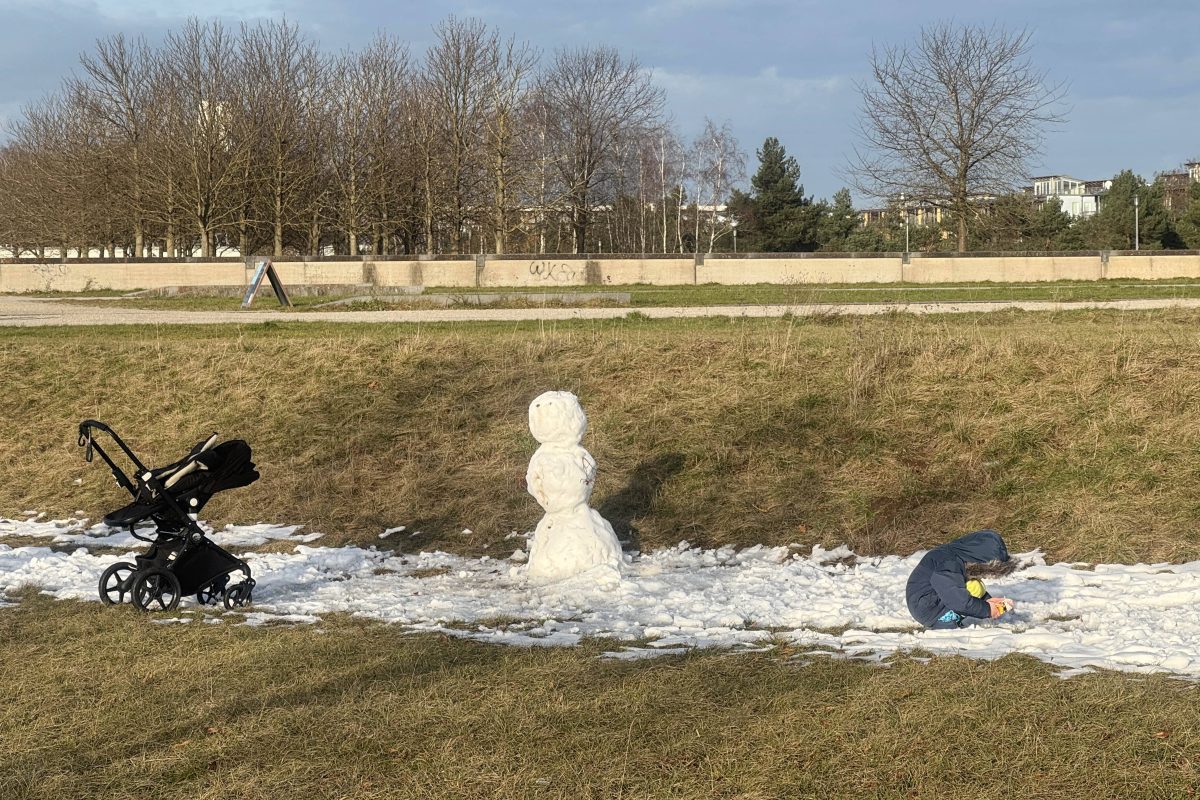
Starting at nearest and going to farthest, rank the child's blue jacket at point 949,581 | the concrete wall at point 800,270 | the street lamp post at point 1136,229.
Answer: the child's blue jacket at point 949,581 → the concrete wall at point 800,270 → the street lamp post at point 1136,229

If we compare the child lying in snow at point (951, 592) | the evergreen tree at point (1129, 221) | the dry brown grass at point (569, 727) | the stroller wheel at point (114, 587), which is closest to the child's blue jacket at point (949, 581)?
the child lying in snow at point (951, 592)

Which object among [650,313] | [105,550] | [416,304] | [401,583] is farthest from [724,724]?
[416,304]

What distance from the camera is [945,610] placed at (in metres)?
6.62

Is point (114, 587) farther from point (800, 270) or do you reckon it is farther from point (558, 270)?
point (800, 270)

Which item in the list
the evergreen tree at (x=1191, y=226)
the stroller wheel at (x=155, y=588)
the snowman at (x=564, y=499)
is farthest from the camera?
the evergreen tree at (x=1191, y=226)

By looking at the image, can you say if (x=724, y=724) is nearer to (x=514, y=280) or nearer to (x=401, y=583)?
(x=401, y=583)

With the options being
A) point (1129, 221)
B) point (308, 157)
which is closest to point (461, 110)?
point (308, 157)

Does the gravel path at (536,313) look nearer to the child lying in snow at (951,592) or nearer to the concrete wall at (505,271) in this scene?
the child lying in snow at (951,592)

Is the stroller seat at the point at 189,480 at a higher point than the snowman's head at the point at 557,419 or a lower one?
lower

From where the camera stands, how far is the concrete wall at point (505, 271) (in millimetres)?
42156

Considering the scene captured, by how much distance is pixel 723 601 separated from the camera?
759cm

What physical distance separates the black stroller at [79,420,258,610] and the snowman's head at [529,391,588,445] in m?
1.99

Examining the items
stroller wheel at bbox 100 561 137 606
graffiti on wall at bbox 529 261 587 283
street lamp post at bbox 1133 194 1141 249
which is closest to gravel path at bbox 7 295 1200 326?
stroller wheel at bbox 100 561 137 606

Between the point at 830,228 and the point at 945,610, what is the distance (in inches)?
2950
